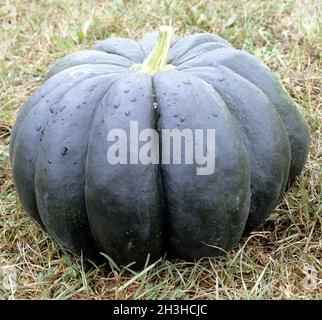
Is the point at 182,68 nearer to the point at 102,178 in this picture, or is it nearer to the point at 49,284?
the point at 102,178

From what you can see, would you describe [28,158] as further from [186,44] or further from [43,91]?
[186,44]

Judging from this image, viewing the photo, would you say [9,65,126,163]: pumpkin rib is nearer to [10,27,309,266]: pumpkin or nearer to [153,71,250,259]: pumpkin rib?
[10,27,309,266]: pumpkin

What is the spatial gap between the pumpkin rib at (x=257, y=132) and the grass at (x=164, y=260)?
0.31 meters

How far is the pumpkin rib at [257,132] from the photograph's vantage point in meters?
2.51

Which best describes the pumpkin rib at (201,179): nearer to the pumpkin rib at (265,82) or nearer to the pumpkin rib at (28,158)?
the pumpkin rib at (265,82)

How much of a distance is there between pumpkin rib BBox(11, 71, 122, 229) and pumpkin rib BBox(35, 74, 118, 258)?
0.18ft

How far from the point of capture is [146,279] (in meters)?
2.60

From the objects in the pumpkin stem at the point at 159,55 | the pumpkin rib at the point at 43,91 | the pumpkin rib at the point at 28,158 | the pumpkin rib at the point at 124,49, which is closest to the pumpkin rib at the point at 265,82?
the pumpkin stem at the point at 159,55

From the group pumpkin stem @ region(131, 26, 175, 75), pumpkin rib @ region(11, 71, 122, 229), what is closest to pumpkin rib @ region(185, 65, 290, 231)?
pumpkin stem @ region(131, 26, 175, 75)

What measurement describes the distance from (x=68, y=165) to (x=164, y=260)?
0.63 meters

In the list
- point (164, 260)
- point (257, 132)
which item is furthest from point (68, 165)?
point (257, 132)

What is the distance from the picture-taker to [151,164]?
235cm

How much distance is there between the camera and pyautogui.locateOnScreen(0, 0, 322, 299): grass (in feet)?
8.57

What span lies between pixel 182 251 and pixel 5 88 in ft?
7.74
